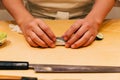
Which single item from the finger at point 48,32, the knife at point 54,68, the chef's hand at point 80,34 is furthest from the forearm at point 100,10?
the knife at point 54,68

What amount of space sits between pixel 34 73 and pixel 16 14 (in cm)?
38

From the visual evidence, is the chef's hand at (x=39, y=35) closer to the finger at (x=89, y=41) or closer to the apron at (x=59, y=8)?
the finger at (x=89, y=41)

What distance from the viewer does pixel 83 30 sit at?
94 cm

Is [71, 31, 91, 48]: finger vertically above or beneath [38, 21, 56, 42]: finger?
beneath

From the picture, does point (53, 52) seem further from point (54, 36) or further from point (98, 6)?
point (98, 6)

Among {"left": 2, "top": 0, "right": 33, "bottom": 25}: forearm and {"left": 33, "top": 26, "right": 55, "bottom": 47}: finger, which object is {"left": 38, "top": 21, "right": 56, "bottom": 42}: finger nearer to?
{"left": 33, "top": 26, "right": 55, "bottom": 47}: finger

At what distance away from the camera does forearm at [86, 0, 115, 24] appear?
1036 millimetres

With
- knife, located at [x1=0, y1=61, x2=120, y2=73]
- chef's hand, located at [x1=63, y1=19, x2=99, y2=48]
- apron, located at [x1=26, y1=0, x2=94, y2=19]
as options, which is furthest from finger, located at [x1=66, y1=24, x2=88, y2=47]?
apron, located at [x1=26, y1=0, x2=94, y2=19]

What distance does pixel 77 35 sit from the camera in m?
0.92

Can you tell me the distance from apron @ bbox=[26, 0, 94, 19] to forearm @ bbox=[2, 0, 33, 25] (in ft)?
0.42

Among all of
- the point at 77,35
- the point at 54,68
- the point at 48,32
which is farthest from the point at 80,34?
Answer: the point at 54,68

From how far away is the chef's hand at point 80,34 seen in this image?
0.90 meters

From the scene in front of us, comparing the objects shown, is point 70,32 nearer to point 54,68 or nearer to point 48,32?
point 48,32

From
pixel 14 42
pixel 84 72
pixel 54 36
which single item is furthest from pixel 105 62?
pixel 14 42
